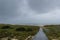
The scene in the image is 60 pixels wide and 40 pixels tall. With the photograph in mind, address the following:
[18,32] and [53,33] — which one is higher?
[18,32]

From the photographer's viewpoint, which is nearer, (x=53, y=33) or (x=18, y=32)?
(x=18, y=32)

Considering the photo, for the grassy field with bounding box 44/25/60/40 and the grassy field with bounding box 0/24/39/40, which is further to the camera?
the grassy field with bounding box 0/24/39/40

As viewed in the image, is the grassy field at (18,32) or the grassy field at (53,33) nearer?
the grassy field at (53,33)
